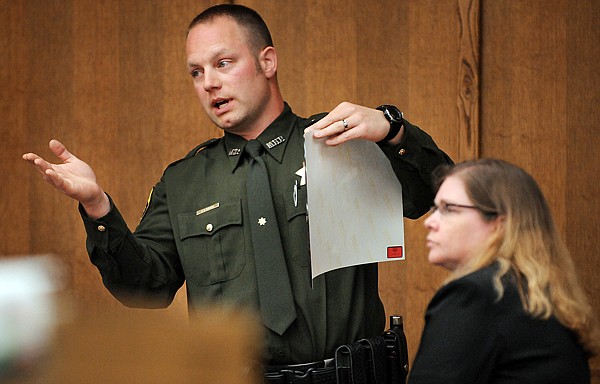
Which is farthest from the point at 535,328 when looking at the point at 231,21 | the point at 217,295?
the point at 231,21

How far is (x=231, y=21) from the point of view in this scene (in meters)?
2.05

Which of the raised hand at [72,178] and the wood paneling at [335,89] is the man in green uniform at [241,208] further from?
the wood paneling at [335,89]

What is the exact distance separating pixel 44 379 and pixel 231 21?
5.66 feet

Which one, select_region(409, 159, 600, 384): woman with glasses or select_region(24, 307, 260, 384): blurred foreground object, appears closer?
select_region(24, 307, 260, 384): blurred foreground object

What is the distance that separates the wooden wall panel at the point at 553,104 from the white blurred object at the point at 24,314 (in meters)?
2.78

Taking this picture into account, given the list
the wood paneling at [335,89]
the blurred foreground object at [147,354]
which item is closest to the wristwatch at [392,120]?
the wood paneling at [335,89]

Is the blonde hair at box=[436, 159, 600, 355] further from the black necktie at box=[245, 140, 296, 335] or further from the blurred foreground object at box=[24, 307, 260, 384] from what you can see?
the blurred foreground object at box=[24, 307, 260, 384]

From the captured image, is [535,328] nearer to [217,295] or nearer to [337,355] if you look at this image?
[337,355]

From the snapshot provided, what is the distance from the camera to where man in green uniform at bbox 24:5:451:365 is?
184 centimetres

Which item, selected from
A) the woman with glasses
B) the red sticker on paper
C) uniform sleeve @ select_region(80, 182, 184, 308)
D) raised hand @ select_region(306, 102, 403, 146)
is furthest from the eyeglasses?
uniform sleeve @ select_region(80, 182, 184, 308)

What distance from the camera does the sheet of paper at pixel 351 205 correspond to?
1.79 meters

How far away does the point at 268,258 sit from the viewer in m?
1.90

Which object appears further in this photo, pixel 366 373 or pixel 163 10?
pixel 163 10

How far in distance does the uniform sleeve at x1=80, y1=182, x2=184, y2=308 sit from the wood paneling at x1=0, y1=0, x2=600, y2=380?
1.18m
